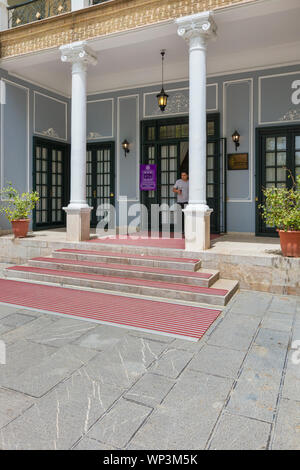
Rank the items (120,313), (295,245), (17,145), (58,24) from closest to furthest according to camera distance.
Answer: (120,313), (295,245), (58,24), (17,145)

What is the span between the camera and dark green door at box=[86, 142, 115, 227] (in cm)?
1112

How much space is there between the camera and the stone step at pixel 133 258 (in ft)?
20.4

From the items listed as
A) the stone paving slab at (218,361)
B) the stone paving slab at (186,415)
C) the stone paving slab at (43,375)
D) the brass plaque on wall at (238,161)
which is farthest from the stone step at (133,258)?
the brass plaque on wall at (238,161)

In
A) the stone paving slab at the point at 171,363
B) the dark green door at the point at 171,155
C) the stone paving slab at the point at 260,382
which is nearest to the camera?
the stone paving slab at the point at 260,382

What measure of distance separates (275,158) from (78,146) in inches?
198

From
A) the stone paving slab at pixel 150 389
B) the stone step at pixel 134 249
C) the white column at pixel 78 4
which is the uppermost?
the white column at pixel 78 4

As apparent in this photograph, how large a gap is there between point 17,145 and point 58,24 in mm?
3359

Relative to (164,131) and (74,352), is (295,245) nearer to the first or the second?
(74,352)

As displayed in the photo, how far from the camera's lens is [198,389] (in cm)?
280

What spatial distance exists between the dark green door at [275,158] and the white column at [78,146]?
4.53 m

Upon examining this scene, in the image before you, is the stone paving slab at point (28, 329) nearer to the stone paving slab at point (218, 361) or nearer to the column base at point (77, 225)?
the stone paving slab at point (218, 361)

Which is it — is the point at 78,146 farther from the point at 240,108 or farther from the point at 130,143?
the point at 240,108

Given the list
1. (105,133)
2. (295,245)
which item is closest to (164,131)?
(105,133)

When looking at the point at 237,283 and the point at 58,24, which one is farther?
the point at 58,24
